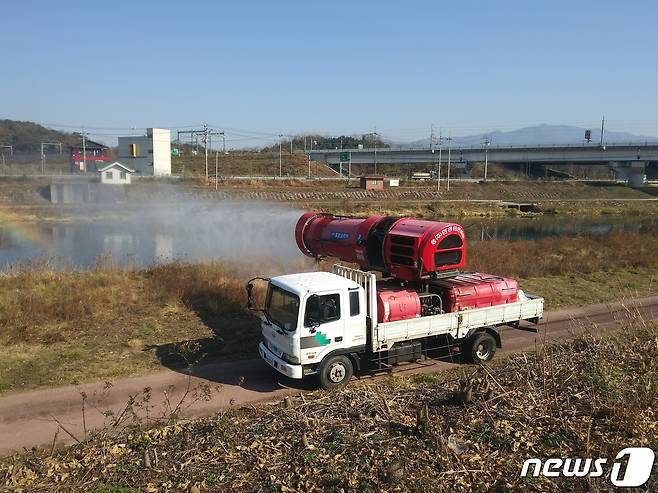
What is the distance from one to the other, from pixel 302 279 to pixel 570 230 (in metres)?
51.8

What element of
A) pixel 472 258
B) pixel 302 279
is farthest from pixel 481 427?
pixel 472 258

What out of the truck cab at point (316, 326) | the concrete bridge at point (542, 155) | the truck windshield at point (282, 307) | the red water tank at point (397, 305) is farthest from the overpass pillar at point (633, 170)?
the truck windshield at point (282, 307)

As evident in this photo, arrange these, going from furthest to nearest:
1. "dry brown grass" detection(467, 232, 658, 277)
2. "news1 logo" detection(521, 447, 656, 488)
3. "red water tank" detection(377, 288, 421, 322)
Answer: "dry brown grass" detection(467, 232, 658, 277)
"red water tank" detection(377, 288, 421, 322)
"news1 logo" detection(521, 447, 656, 488)

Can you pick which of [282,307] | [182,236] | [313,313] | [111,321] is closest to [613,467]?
[313,313]

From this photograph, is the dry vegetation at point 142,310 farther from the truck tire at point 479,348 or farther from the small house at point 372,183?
the small house at point 372,183

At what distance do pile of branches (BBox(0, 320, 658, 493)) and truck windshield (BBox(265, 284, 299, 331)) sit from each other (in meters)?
2.20

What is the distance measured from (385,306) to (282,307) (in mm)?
2622

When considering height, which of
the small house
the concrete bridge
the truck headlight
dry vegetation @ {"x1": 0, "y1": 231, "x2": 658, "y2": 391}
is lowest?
dry vegetation @ {"x1": 0, "y1": 231, "x2": 658, "y2": 391}

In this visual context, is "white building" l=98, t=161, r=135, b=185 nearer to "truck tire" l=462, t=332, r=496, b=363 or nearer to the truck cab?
the truck cab

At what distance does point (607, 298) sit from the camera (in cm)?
2214

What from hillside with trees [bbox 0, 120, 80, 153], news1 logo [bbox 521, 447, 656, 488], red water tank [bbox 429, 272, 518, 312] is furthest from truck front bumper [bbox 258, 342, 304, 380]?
hillside with trees [bbox 0, 120, 80, 153]

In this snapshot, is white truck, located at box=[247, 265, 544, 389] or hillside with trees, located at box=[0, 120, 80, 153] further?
hillside with trees, located at box=[0, 120, 80, 153]

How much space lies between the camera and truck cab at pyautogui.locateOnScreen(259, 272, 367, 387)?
11734mm

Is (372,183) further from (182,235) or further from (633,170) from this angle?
(633,170)
